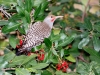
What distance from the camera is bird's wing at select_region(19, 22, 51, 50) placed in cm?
295

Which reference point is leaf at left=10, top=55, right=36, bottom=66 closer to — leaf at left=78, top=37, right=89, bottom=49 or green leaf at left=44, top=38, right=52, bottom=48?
green leaf at left=44, top=38, right=52, bottom=48

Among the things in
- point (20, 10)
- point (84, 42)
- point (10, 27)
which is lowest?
point (84, 42)

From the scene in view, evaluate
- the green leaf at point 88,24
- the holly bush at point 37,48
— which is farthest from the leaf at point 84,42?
the green leaf at point 88,24

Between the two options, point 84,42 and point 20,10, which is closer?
point 20,10

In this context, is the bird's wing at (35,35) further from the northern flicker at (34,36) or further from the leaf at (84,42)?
the leaf at (84,42)

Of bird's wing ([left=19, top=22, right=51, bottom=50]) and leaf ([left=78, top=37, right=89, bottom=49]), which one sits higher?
bird's wing ([left=19, top=22, right=51, bottom=50])

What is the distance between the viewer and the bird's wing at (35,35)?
2953 millimetres

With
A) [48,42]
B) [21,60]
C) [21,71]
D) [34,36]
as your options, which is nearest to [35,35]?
[34,36]

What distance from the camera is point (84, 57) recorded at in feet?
12.1

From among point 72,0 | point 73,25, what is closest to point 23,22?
point 73,25

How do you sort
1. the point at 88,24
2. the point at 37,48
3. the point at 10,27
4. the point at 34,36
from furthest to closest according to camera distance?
1. the point at 88,24
2. the point at 34,36
3. the point at 37,48
4. the point at 10,27

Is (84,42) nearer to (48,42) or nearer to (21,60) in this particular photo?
(48,42)

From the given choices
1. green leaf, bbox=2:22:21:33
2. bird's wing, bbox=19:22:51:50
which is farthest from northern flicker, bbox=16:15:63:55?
green leaf, bbox=2:22:21:33

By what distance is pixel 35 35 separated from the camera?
305 centimetres
